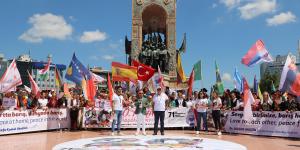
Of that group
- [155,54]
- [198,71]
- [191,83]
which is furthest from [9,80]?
[155,54]

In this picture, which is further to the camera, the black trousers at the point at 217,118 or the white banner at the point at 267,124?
the black trousers at the point at 217,118

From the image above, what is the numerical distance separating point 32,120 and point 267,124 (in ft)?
28.4

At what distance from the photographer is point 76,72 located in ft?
49.8

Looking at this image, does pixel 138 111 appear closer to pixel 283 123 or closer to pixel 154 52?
pixel 283 123

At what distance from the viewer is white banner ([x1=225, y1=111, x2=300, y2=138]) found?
11.9 m

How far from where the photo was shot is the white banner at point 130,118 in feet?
49.2

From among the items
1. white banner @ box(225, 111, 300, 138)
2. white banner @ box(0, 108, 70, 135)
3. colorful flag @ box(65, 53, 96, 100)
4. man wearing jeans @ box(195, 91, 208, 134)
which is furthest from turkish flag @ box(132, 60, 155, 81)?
white banner @ box(225, 111, 300, 138)

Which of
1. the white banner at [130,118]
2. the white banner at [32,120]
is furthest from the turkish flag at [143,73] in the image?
the white banner at [32,120]

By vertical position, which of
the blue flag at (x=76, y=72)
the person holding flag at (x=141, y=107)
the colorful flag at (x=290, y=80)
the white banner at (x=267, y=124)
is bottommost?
the white banner at (x=267, y=124)

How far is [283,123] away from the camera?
12.2m

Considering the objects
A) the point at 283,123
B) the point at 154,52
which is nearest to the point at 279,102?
the point at 283,123

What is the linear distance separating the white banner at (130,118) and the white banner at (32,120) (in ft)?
3.07

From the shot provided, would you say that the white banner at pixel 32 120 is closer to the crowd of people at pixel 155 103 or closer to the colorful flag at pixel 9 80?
the crowd of people at pixel 155 103

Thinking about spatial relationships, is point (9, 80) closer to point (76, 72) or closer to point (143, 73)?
point (76, 72)
